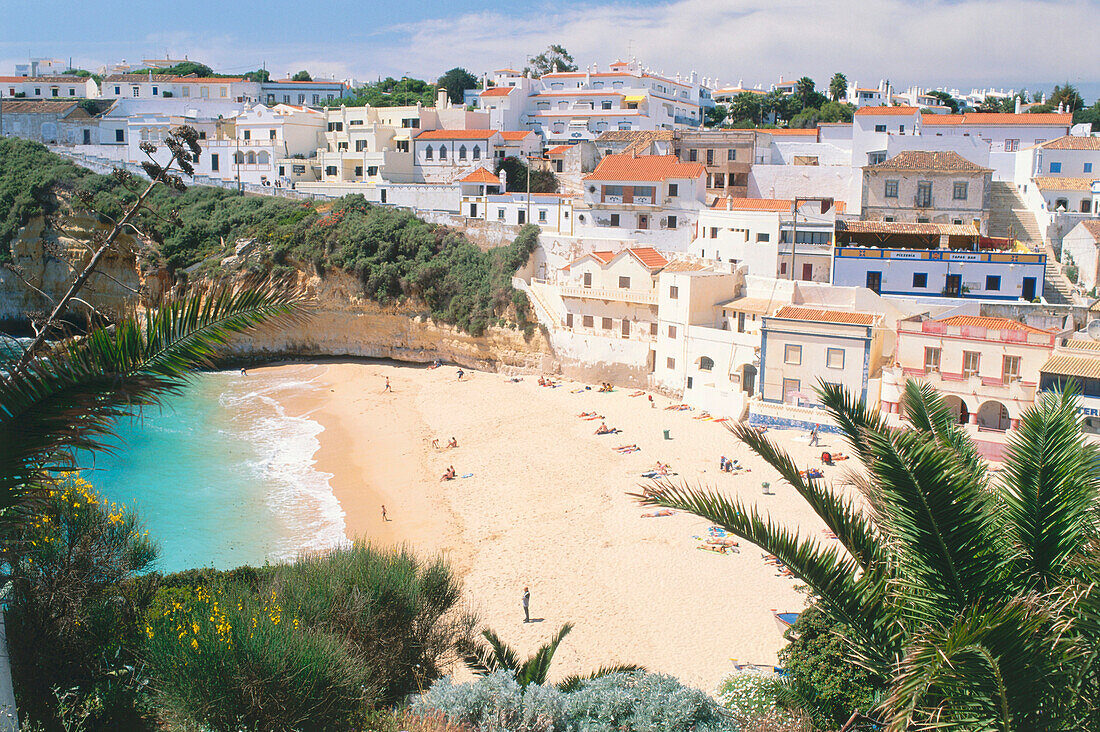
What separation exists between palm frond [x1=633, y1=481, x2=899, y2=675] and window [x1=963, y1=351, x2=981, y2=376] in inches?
926

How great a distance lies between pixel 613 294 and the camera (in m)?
37.8

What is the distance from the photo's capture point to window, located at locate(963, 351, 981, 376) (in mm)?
27391

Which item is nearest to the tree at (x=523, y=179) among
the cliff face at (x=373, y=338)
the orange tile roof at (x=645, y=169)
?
the orange tile roof at (x=645, y=169)

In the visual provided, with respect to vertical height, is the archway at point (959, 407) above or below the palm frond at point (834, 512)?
below

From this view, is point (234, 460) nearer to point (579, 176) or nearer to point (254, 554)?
point (254, 554)

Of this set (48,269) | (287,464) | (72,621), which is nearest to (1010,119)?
(287,464)

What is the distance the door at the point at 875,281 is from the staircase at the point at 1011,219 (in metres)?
9.34

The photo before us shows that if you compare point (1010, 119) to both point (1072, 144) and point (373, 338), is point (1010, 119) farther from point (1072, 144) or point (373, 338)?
point (373, 338)

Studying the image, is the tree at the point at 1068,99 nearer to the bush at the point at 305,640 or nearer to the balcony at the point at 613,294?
the balcony at the point at 613,294

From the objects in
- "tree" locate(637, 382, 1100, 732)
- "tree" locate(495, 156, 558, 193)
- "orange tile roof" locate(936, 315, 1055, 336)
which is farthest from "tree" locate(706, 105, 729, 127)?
"tree" locate(637, 382, 1100, 732)

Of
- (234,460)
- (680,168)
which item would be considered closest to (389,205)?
(680,168)

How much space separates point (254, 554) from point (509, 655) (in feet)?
A: 39.9

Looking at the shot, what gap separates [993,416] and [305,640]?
2552cm

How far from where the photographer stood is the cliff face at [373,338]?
42031mm
